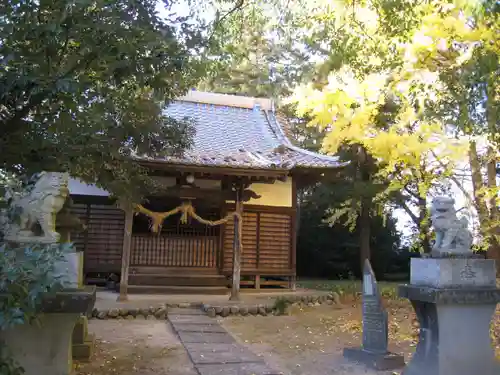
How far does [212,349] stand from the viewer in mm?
6812

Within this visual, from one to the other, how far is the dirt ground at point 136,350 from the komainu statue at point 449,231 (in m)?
3.23

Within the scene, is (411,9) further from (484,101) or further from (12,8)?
(12,8)

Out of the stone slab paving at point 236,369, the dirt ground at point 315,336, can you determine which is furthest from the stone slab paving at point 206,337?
the stone slab paving at point 236,369

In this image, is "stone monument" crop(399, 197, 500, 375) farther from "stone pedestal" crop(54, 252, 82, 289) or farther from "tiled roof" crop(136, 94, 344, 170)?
"tiled roof" crop(136, 94, 344, 170)

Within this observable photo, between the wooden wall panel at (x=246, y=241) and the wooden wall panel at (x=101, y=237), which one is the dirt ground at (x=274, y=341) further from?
Result: the wooden wall panel at (x=101, y=237)

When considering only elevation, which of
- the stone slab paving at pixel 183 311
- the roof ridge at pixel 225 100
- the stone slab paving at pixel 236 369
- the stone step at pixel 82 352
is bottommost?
the stone slab paving at pixel 236 369

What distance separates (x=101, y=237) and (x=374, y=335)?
7.68m

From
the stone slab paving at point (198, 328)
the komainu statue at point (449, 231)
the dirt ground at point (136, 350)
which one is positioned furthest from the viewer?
the stone slab paving at point (198, 328)

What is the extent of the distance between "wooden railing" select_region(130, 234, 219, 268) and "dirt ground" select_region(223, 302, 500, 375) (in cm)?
247

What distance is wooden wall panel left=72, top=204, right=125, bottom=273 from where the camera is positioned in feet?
38.7

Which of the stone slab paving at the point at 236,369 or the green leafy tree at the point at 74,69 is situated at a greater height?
the green leafy tree at the point at 74,69

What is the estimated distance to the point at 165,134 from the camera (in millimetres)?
7309

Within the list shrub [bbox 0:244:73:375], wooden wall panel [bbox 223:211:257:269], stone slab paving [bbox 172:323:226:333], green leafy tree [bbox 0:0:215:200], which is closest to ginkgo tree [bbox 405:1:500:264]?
green leafy tree [bbox 0:0:215:200]

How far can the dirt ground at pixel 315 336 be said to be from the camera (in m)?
6.51
